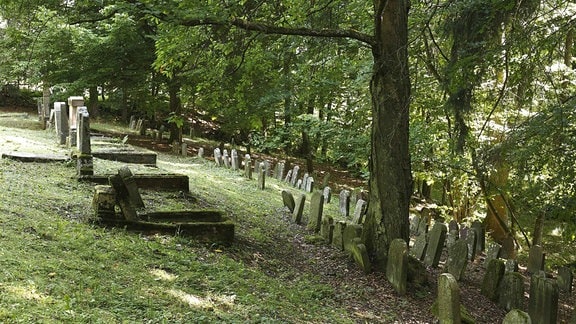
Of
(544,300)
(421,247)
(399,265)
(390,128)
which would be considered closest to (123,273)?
(399,265)

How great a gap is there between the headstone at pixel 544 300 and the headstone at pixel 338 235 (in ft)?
10.2

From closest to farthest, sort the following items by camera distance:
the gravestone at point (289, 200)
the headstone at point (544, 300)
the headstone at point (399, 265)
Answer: the headstone at point (544, 300)
the headstone at point (399, 265)
the gravestone at point (289, 200)

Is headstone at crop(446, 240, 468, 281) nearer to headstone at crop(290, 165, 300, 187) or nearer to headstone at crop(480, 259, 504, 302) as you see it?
headstone at crop(480, 259, 504, 302)

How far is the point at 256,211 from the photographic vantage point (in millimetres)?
10188

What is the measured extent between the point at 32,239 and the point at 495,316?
570 cm

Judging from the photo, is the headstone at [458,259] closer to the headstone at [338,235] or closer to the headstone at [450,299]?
the headstone at [338,235]

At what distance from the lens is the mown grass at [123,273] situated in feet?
13.0

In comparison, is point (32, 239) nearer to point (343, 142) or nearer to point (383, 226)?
point (383, 226)

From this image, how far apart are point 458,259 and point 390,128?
231cm

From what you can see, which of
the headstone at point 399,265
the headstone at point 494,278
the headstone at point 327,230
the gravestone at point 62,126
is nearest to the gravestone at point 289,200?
the headstone at point 327,230

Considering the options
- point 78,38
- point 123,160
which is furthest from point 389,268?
point 78,38

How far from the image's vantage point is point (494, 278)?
6.86 m

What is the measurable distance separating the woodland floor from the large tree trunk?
0.57 metres

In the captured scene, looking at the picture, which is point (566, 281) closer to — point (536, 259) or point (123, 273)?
point (536, 259)
